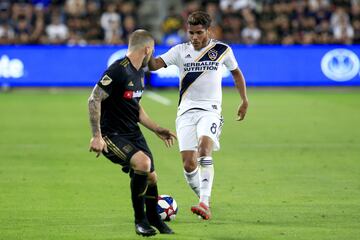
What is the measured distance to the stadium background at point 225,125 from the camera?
9.36m

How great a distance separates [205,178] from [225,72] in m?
16.7

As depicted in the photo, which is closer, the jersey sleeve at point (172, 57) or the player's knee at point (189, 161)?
Answer: the player's knee at point (189, 161)

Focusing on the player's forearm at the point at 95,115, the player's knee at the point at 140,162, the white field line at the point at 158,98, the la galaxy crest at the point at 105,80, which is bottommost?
the white field line at the point at 158,98

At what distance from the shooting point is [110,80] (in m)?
8.34

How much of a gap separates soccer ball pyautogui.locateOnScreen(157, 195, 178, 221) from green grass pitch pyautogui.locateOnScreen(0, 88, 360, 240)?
0.31 feet

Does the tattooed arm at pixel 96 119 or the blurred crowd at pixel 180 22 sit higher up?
the tattooed arm at pixel 96 119

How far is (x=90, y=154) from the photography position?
14648 mm

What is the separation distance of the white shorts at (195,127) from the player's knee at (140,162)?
1.38m

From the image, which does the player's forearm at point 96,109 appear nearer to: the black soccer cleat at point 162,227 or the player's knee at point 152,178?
the player's knee at point 152,178

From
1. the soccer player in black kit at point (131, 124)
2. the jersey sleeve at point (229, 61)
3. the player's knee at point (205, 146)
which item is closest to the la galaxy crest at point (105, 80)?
the soccer player in black kit at point (131, 124)

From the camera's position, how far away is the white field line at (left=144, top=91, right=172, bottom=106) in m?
23.7

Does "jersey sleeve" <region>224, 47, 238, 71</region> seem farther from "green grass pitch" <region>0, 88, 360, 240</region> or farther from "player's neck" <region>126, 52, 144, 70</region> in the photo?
"player's neck" <region>126, 52, 144, 70</region>

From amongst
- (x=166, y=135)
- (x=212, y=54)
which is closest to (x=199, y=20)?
(x=212, y=54)

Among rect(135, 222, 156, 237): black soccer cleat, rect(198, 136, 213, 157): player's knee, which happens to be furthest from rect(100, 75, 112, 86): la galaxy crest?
rect(198, 136, 213, 157): player's knee
